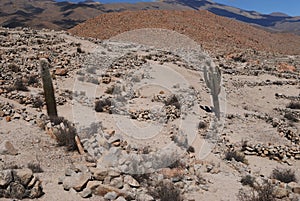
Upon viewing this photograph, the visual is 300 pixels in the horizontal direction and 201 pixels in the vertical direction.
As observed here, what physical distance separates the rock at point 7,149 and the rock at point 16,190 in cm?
191

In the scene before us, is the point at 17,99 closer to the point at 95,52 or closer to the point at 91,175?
the point at 91,175

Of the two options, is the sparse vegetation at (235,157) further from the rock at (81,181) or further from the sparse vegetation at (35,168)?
the sparse vegetation at (35,168)

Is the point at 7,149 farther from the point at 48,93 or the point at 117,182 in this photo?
the point at 48,93

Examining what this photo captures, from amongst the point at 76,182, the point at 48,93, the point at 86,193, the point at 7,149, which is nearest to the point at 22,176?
the point at 76,182

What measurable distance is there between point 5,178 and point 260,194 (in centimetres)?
447

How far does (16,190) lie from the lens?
4.71m

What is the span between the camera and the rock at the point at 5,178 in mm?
4706

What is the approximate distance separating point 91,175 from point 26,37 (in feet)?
60.4

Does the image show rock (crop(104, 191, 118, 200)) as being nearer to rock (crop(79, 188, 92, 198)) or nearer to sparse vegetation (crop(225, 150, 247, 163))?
rock (crop(79, 188, 92, 198))

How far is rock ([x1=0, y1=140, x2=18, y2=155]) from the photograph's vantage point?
641cm

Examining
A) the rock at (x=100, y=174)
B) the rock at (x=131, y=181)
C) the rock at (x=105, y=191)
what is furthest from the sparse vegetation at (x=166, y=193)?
the rock at (x=100, y=174)

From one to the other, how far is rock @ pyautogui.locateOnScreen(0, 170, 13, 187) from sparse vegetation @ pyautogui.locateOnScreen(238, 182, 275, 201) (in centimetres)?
408

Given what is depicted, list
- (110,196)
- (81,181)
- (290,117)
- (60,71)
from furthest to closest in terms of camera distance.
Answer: (60,71) → (290,117) → (81,181) → (110,196)

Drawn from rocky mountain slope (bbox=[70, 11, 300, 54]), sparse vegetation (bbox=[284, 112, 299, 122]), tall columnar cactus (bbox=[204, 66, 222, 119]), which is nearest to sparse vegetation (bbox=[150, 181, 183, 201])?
tall columnar cactus (bbox=[204, 66, 222, 119])
